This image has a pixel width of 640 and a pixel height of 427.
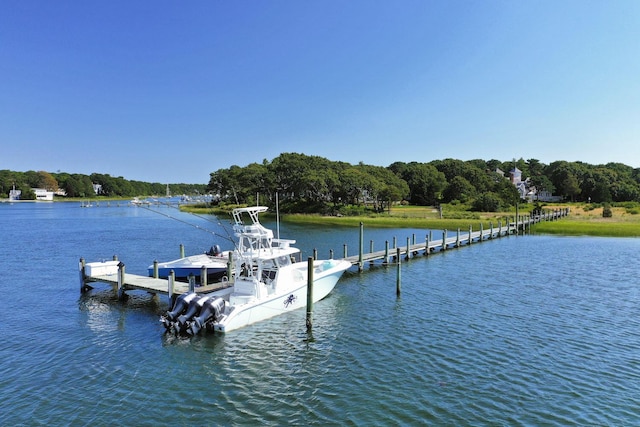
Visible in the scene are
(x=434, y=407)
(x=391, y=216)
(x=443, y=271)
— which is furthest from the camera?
(x=391, y=216)

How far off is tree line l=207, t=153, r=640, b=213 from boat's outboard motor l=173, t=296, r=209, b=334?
2627 inches

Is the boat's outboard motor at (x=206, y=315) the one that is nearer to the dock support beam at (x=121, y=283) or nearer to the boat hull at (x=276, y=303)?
the boat hull at (x=276, y=303)

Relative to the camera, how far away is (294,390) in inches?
523

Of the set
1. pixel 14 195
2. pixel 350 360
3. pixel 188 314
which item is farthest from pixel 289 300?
pixel 14 195

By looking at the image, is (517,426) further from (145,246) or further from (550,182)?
(550,182)

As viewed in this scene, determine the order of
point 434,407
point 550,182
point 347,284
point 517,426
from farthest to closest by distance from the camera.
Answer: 1. point 550,182
2. point 347,284
3. point 434,407
4. point 517,426

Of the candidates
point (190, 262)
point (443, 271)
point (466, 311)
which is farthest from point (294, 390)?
point (443, 271)

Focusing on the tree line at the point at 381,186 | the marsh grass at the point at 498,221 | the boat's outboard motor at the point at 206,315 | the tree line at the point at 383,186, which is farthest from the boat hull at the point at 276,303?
the tree line at the point at 381,186

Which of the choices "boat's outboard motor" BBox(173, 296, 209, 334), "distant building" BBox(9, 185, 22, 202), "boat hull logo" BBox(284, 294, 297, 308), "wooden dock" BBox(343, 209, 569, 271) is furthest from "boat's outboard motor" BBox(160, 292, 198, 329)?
"distant building" BBox(9, 185, 22, 202)

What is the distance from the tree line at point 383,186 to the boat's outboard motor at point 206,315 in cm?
6685

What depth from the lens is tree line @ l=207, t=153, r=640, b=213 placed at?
95.7 meters

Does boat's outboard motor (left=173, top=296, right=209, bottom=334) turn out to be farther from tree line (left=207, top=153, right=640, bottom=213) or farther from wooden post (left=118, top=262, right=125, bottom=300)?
tree line (left=207, top=153, right=640, bottom=213)

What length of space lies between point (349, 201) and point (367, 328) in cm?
8369

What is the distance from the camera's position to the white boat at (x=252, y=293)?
18.2 m
